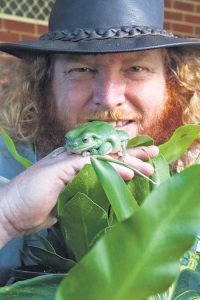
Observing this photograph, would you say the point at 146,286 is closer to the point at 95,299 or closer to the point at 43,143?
the point at 95,299

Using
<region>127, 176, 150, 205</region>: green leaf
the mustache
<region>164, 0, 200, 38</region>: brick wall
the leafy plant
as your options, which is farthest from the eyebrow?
<region>164, 0, 200, 38</region>: brick wall

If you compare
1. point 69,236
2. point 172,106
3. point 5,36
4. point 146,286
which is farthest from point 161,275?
point 5,36

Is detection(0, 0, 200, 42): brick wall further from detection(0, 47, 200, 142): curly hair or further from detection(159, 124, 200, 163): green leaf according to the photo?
detection(159, 124, 200, 163): green leaf

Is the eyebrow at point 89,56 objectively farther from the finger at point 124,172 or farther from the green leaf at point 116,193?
the green leaf at point 116,193

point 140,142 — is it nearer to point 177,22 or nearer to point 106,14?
point 106,14

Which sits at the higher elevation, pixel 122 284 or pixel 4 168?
pixel 122 284

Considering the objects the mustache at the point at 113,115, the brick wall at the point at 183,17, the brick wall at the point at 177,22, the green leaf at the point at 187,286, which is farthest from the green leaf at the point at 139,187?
the brick wall at the point at 183,17

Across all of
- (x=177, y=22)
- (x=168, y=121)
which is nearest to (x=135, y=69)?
(x=168, y=121)
